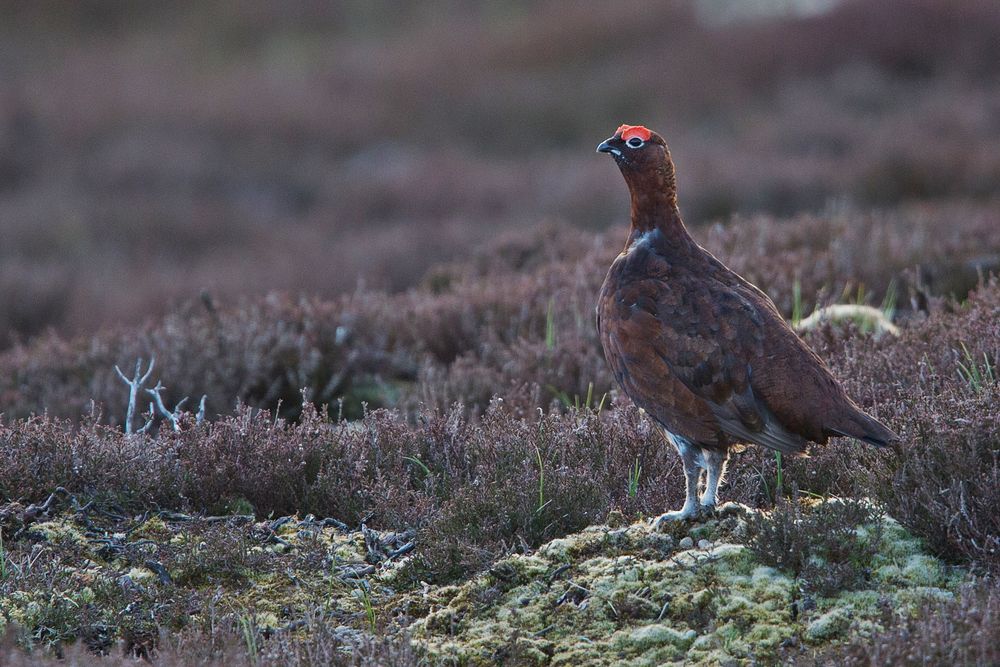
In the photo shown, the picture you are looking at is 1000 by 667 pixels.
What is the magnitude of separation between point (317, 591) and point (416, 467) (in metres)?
0.94

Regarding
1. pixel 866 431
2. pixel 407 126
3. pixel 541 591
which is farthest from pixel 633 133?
pixel 407 126

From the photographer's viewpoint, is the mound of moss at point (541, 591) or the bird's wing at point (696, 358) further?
the bird's wing at point (696, 358)

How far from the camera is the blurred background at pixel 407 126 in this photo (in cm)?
1282

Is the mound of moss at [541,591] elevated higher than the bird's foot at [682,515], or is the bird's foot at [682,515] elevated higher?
the bird's foot at [682,515]

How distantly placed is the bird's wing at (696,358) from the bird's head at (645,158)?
472 mm

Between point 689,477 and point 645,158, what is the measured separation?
3.96ft

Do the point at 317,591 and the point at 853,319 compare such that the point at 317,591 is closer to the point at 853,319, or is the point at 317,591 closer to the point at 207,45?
the point at 853,319

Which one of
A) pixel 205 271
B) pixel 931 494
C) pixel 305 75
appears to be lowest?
pixel 205 271

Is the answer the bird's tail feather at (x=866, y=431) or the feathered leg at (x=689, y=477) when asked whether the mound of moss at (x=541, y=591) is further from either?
the bird's tail feather at (x=866, y=431)

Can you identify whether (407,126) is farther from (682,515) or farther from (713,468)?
(682,515)

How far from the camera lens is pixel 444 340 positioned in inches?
275

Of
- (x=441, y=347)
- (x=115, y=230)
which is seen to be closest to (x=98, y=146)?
(x=115, y=230)

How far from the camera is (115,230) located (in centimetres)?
1448

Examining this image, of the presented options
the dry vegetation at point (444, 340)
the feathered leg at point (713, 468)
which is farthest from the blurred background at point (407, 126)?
the feathered leg at point (713, 468)
